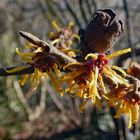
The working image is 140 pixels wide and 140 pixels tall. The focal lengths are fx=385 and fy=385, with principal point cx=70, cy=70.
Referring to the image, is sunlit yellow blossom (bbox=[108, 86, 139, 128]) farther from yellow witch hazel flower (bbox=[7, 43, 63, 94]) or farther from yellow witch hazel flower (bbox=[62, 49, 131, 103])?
yellow witch hazel flower (bbox=[7, 43, 63, 94])

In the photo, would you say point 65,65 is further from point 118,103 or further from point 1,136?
point 1,136

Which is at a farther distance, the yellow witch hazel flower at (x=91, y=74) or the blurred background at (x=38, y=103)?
the blurred background at (x=38, y=103)

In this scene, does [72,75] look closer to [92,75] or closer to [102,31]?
[92,75]

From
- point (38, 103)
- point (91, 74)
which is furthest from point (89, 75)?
point (38, 103)

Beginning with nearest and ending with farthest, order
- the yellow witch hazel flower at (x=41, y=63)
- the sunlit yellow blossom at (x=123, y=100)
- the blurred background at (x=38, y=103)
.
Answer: the yellow witch hazel flower at (x=41, y=63), the sunlit yellow blossom at (x=123, y=100), the blurred background at (x=38, y=103)

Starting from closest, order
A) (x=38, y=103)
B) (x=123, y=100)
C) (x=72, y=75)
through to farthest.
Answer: (x=72, y=75) → (x=123, y=100) → (x=38, y=103)

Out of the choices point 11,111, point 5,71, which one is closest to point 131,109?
point 5,71

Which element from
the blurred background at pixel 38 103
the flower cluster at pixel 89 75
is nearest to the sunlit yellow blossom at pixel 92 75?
the flower cluster at pixel 89 75

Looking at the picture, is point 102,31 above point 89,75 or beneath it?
above

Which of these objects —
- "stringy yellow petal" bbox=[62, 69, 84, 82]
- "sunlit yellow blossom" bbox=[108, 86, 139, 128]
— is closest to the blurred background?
"sunlit yellow blossom" bbox=[108, 86, 139, 128]

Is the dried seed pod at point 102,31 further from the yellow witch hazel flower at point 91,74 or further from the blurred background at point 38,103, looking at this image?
the blurred background at point 38,103
